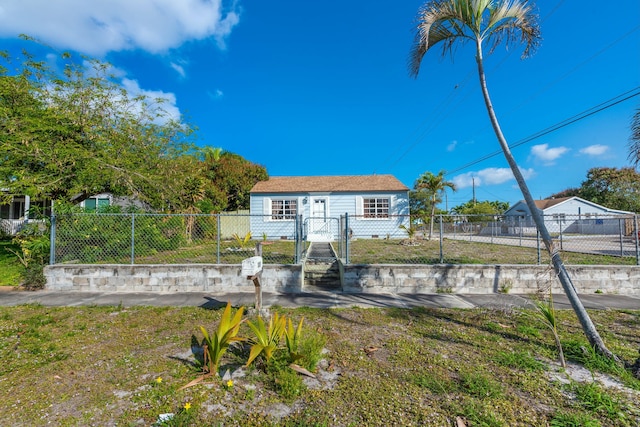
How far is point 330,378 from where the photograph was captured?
2.74m

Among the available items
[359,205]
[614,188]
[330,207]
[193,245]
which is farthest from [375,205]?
[614,188]

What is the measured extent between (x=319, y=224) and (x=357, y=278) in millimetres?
9812

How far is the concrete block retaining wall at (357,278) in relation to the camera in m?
5.91

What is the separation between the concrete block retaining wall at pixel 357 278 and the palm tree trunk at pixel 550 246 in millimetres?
2253

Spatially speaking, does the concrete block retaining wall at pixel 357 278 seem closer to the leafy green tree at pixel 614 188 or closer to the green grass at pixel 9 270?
the green grass at pixel 9 270

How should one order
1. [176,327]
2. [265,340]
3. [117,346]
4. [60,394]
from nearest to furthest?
[60,394]
[265,340]
[117,346]
[176,327]

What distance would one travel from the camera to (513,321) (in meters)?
4.23

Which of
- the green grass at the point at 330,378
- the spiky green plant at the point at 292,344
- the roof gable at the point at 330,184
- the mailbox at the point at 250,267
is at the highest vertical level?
the roof gable at the point at 330,184

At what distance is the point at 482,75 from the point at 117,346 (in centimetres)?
637

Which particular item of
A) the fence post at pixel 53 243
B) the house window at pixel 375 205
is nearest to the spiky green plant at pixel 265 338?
the fence post at pixel 53 243

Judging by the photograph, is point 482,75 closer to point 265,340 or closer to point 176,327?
point 265,340

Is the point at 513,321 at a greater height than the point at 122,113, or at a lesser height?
lesser

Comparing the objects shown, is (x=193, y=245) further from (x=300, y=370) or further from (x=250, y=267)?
(x=300, y=370)

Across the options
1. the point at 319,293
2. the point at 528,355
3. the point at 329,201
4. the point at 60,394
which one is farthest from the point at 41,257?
the point at 329,201
